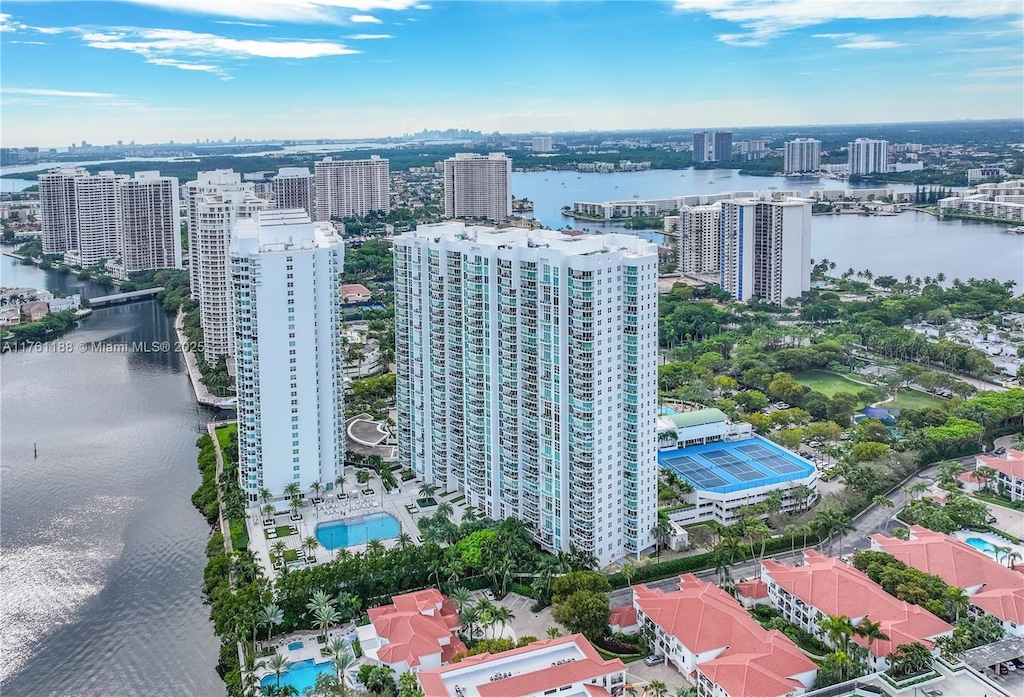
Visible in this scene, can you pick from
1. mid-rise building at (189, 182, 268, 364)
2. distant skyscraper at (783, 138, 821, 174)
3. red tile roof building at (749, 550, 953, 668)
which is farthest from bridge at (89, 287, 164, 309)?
distant skyscraper at (783, 138, 821, 174)

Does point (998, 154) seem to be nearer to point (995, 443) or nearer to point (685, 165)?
point (685, 165)

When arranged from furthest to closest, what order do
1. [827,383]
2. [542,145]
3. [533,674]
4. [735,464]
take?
[542,145] < [827,383] < [735,464] < [533,674]

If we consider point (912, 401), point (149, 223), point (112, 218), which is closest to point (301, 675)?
point (912, 401)

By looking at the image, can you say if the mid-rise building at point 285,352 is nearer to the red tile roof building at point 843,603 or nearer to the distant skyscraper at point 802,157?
the red tile roof building at point 843,603

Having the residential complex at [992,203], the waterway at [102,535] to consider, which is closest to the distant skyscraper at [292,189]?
the waterway at [102,535]

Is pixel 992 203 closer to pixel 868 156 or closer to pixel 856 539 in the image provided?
pixel 868 156

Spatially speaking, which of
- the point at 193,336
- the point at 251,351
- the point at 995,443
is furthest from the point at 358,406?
the point at 995,443
